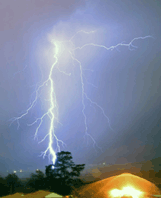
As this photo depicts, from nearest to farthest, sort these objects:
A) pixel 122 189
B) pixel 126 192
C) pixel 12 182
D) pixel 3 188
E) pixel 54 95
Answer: pixel 126 192 → pixel 122 189 → pixel 3 188 → pixel 12 182 → pixel 54 95

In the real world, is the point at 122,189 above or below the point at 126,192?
above

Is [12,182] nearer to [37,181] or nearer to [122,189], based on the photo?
[37,181]

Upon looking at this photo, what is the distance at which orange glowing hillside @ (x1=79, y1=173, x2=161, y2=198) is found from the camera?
6.22m

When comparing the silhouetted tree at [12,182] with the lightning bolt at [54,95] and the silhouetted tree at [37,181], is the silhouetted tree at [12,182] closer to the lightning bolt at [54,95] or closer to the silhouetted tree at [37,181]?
the silhouetted tree at [37,181]

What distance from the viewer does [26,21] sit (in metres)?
9.96

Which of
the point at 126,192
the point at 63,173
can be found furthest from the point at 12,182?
the point at 126,192

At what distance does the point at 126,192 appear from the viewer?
6391 millimetres

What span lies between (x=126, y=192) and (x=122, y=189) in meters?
0.29

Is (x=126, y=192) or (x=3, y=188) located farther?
(x=3, y=188)

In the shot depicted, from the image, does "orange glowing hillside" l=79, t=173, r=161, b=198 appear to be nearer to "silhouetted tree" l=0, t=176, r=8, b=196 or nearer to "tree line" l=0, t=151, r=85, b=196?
"tree line" l=0, t=151, r=85, b=196

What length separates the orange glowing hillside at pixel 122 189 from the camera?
245 inches

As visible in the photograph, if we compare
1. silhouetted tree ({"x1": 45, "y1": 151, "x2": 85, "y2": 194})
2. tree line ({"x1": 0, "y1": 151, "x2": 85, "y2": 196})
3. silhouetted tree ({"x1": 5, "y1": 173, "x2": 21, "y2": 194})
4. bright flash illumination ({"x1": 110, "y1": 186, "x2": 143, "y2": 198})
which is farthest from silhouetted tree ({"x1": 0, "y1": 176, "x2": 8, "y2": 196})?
bright flash illumination ({"x1": 110, "y1": 186, "x2": 143, "y2": 198})

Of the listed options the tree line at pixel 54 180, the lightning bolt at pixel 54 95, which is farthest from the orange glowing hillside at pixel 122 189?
the lightning bolt at pixel 54 95

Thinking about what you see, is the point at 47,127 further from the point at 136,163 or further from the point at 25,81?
the point at 136,163
